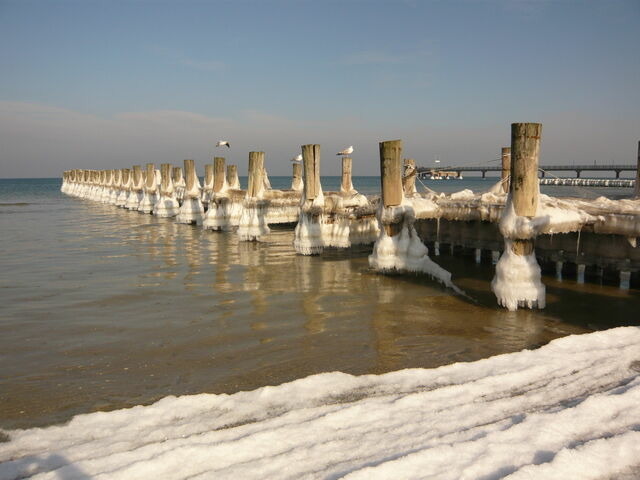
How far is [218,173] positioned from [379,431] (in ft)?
64.4

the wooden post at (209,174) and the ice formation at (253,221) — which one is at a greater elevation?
the wooden post at (209,174)

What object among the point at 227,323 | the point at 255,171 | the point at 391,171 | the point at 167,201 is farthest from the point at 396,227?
the point at 167,201

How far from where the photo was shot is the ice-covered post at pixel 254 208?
Answer: 19.1 meters

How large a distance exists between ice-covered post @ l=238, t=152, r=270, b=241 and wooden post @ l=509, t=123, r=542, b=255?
1169 cm

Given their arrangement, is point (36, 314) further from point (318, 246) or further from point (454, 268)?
point (454, 268)

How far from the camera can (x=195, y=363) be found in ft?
22.2

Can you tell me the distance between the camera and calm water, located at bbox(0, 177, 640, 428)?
619cm

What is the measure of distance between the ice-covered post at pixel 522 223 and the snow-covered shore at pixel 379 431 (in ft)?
9.53

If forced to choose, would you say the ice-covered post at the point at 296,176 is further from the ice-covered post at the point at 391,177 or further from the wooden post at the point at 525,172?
the wooden post at the point at 525,172

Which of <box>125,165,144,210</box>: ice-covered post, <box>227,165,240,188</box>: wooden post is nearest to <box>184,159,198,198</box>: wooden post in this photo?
<box>227,165,240,188</box>: wooden post

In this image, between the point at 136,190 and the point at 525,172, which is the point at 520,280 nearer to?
the point at 525,172

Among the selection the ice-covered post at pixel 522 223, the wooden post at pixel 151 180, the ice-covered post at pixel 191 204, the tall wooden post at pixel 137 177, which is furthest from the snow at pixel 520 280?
the tall wooden post at pixel 137 177

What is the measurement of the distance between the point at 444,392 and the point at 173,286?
780 cm

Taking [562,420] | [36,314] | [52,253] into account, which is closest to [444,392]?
[562,420]
